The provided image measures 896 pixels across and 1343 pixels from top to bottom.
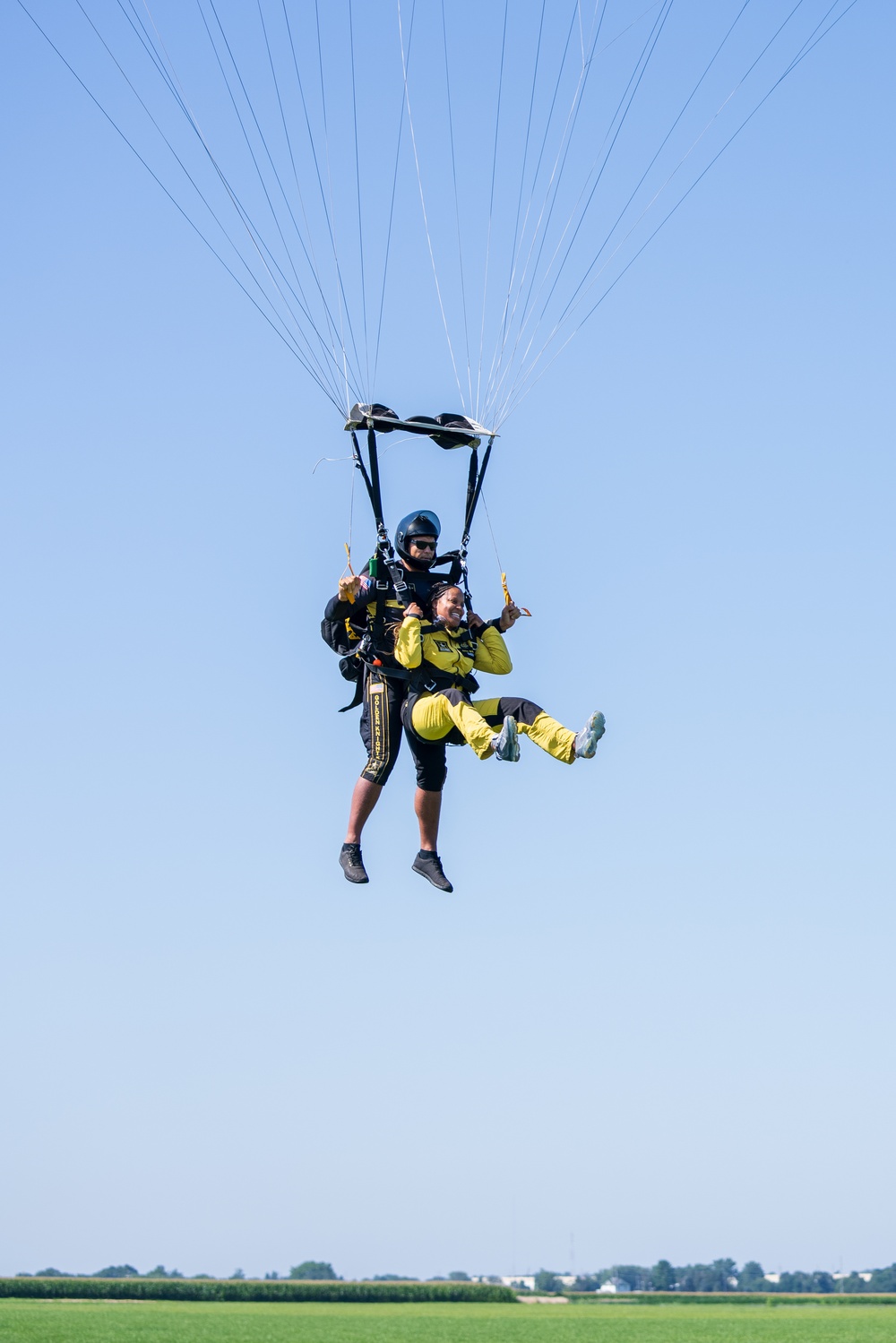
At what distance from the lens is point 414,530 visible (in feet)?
38.2

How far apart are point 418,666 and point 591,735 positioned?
4.89 ft

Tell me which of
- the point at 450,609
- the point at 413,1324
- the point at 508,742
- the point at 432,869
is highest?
the point at 450,609

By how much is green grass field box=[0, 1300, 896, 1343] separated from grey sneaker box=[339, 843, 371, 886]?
798 inches

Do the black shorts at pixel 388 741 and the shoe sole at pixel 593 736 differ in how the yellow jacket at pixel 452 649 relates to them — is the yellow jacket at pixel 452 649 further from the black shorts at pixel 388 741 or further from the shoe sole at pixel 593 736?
the shoe sole at pixel 593 736

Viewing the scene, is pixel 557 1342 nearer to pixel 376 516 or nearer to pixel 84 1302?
pixel 84 1302

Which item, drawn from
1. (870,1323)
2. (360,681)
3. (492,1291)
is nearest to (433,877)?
(360,681)

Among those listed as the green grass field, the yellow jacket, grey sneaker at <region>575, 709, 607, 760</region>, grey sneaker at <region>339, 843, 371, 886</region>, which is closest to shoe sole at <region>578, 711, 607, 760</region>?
grey sneaker at <region>575, 709, 607, 760</region>

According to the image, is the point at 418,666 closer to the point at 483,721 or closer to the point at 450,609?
the point at 450,609

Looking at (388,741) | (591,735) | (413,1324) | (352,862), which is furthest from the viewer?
(413,1324)

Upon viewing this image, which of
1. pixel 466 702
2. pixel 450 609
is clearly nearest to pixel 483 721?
pixel 466 702

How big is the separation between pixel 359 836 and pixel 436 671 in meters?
1.41

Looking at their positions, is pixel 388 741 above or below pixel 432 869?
above

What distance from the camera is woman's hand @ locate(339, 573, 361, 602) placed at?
11.1 meters

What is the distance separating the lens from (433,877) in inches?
464
